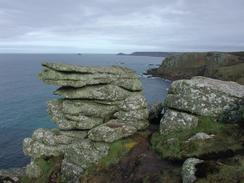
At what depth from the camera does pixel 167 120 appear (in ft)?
89.9

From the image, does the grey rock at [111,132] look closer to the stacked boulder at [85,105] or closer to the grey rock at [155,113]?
the stacked boulder at [85,105]

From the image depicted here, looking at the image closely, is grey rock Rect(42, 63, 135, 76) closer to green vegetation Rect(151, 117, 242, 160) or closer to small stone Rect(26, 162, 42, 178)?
green vegetation Rect(151, 117, 242, 160)

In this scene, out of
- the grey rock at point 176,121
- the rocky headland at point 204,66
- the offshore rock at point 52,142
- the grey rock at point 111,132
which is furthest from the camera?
the rocky headland at point 204,66

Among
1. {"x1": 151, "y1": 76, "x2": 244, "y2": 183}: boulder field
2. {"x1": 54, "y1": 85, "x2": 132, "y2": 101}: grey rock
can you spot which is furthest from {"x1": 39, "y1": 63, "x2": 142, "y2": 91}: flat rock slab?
{"x1": 151, "y1": 76, "x2": 244, "y2": 183}: boulder field

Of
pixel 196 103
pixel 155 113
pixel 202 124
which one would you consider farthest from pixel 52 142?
pixel 202 124

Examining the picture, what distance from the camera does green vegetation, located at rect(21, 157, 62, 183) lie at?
2996 cm


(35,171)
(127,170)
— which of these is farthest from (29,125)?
(127,170)

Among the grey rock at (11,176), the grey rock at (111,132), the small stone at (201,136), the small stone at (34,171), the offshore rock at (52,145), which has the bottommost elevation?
the grey rock at (11,176)

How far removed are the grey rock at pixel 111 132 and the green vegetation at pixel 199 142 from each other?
240 cm

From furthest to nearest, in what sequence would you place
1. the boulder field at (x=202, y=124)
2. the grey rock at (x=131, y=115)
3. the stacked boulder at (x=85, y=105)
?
the stacked boulder at (x=85, y=105), the grey rock at (x=131, y=115), the boulder field at (x=202, y=124)

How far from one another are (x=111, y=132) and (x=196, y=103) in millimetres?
7580

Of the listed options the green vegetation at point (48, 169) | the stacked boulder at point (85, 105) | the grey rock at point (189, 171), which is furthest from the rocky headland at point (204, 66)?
the grey rock at point (189, 171)

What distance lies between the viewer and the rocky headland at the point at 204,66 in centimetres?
13975

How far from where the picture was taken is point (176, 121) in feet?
88.1
